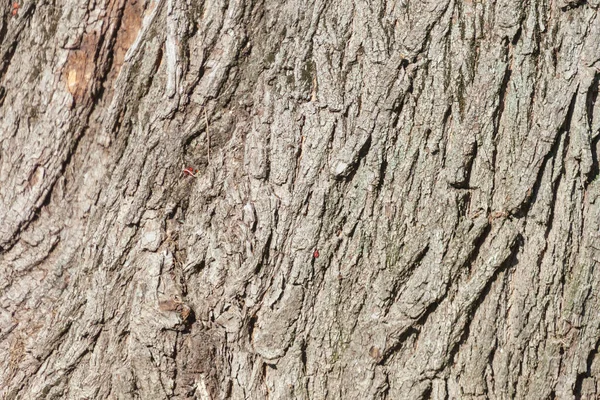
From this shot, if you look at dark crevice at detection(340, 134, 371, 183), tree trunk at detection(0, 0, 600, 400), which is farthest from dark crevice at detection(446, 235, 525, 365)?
dark crevice at detection(340, 134, 371, 183)

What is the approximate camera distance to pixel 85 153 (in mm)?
2645

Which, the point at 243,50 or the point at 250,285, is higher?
the point at 243,50

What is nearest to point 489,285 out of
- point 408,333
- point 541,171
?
point 408,333

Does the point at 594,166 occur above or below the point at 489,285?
above

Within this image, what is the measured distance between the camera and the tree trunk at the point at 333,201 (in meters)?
2.29

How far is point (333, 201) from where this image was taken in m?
2.37

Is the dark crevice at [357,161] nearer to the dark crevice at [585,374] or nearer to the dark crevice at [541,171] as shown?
the dark crevice at [541,171]

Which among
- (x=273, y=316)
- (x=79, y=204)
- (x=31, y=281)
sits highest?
(x=79, y=204)

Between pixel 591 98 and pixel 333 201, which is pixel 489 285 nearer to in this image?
pixel 333 201

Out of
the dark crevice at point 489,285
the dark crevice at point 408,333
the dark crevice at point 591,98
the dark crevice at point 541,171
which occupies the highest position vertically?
the dark crevice at point 591,98

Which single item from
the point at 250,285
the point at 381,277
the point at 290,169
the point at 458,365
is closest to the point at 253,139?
the point at 290,169

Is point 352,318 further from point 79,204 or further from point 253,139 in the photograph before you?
point 79,204

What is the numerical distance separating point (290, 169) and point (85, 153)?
88 centimetres

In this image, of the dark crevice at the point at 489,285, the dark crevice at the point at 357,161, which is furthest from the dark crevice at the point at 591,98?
the dark crevice at the point at 357,161
